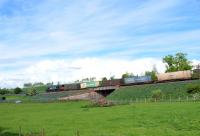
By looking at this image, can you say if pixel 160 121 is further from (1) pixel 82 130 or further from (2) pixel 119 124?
(1) pixel 82 130

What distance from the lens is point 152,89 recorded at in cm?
11100

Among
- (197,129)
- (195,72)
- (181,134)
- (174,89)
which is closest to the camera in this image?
(181,134)

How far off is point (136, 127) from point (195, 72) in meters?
84.0

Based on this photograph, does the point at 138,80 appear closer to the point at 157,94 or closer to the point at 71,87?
the point at 71,87

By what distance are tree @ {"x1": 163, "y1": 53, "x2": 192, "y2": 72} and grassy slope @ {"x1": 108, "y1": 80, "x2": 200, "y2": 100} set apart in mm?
48409

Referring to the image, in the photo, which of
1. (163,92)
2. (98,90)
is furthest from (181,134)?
(98,90)

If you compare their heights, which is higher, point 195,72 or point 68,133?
point 195,72

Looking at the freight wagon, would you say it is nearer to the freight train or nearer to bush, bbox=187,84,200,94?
the freight train

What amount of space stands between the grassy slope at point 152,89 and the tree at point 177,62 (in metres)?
48.4

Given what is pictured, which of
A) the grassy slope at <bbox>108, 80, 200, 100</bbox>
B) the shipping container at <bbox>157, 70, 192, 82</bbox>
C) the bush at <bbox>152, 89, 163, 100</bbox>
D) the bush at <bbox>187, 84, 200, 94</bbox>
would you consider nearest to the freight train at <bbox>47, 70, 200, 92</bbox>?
the shipping container at <bbox>157, 70, 192, 82</bbox>

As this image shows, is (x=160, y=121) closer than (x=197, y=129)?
No

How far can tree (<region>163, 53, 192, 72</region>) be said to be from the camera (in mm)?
166500

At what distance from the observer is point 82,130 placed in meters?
41.0

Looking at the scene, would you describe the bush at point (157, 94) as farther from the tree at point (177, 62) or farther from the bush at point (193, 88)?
the tree at point (177, 62)
